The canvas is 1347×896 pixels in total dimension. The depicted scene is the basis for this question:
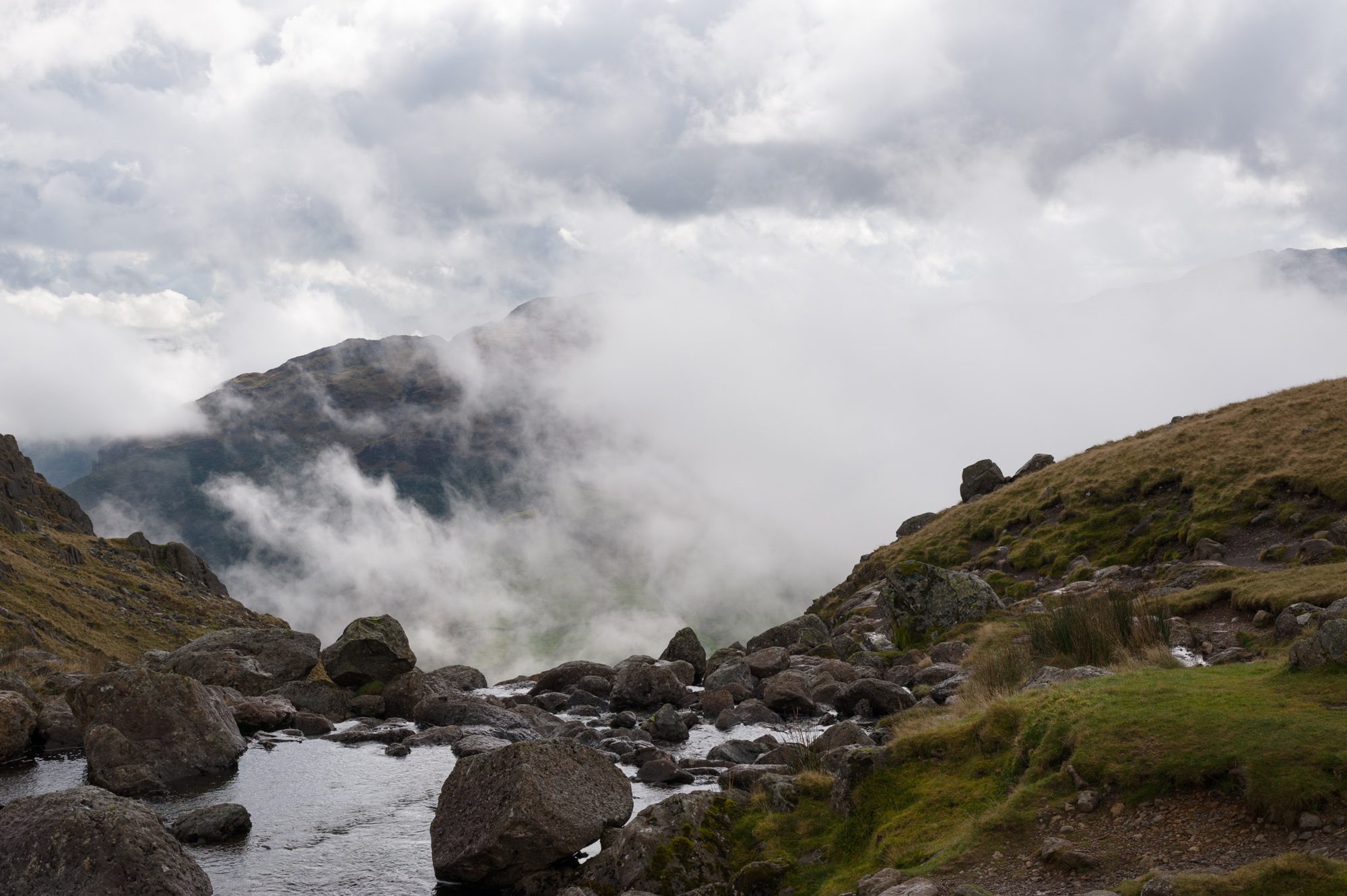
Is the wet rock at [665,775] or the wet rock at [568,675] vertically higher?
the wet rock at [568,675]

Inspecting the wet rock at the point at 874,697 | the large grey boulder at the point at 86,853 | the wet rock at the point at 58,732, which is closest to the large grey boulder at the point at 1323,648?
the wet rock at the point at 874,697

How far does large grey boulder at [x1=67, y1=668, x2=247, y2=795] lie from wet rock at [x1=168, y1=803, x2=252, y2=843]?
17.1ft

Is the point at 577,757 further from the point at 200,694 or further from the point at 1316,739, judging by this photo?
the point at 200,694

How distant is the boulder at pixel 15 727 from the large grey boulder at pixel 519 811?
734 inches

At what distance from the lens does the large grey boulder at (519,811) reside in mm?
20172

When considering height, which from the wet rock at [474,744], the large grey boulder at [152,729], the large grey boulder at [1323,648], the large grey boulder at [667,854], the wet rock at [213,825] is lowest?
the large grey boulder at [667,854]

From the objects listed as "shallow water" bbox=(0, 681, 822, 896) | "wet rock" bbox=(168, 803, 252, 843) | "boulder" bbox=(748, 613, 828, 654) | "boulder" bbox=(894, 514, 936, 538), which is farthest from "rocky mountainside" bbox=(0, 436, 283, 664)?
"boulder" bbox=(894, 514, 936, 538)

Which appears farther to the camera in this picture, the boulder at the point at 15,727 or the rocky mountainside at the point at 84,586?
the rocky mountainside at the point at 84,586

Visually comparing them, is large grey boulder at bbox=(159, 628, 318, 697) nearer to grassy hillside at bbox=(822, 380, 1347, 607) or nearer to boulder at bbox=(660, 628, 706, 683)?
boulder at bbox=(660, 628, 706, 683)

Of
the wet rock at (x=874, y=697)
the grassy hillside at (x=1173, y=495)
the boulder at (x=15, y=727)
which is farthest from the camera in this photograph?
the grassy hillside at (x=1173, y=495)

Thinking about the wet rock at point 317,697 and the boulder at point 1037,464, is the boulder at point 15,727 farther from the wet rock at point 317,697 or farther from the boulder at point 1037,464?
the boulder at point 1037,464

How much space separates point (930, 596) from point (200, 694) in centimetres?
3684

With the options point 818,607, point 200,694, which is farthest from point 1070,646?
point 818,607

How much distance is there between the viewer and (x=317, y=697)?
4538cm
